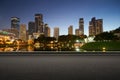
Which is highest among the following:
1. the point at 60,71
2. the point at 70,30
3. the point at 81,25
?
the point at 81,25

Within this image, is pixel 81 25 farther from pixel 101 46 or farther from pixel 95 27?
pixel 95 27

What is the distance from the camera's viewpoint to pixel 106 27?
131 feet

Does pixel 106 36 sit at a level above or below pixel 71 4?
below

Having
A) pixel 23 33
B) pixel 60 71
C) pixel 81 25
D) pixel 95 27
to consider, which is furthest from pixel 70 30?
pixel 60 71

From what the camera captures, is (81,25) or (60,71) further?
(81,25)

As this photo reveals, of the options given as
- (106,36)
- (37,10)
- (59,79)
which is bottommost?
(59,79)

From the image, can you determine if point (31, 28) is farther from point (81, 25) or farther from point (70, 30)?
point (81, 25)

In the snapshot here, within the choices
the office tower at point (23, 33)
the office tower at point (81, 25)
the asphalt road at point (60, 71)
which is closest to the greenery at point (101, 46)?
the office tower at point (81, 25)

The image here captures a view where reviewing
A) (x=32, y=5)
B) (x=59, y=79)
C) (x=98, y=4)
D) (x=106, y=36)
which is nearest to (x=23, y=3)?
(x=32, y=5)

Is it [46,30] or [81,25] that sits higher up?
[81,25]

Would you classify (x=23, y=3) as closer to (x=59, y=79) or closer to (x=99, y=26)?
(x=99, y=26)

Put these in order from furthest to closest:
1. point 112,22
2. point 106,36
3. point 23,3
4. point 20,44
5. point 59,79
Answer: point 106,36 → point 20,44 → point 112,22 → point 23,3 → point 59,79

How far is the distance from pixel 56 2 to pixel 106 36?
15.1m

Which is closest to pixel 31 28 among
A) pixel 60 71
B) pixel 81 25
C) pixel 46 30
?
pixel 46 30
